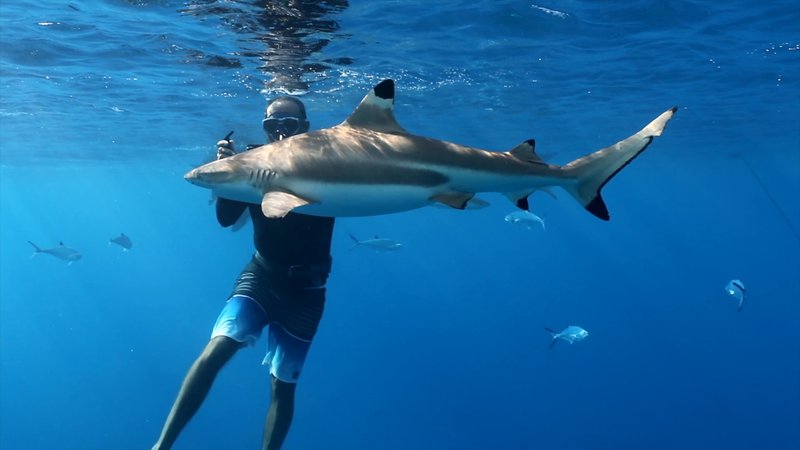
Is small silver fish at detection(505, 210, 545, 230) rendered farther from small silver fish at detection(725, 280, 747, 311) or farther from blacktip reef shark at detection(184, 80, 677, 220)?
blacktip reef shark at detection(184, 80, 677, 220)

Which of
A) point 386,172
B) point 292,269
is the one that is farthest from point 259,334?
point 386,172

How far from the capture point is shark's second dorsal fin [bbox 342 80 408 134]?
13.8 feet

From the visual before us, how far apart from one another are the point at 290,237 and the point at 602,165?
130 inches

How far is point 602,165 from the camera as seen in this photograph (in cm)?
408

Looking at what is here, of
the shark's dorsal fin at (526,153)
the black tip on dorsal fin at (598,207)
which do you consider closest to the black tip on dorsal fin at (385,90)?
the shark's dorsal fin at (526,153)

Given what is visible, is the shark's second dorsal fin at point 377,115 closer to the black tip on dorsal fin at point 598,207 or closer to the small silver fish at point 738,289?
the black tip on dorsal fin at point 598,207

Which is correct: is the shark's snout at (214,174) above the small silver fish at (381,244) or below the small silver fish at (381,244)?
above

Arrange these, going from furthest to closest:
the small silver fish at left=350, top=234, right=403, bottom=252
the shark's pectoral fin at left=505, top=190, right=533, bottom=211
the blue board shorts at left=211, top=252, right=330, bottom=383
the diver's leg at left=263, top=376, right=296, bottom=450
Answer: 1. the small silver fish at left=350, top=234, right=403, bottom=252
2. the diver's leg at left=263, top=376, right=296, bottom=450
3. the blue board shorts at left=211, top=252, right=330, bottom=383
4. the shark's pectoral fin at left=505, top=190, right=533, bottom=211

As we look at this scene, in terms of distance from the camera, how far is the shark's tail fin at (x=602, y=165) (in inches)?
154

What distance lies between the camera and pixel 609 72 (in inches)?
656

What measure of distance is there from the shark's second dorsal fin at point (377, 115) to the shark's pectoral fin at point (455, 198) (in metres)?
0.63

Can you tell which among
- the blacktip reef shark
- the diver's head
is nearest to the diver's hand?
the diver's head

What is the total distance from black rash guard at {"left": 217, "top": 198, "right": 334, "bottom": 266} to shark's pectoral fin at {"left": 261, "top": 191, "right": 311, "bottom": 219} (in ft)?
7.65

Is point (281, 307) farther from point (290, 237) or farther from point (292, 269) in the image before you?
point (290, 237)
